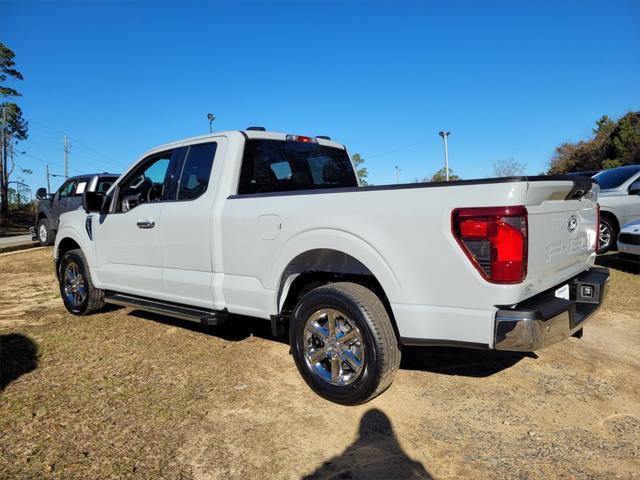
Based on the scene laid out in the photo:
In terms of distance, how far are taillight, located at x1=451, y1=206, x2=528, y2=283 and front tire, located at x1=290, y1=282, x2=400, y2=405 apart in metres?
0.77

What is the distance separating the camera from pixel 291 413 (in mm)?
3131

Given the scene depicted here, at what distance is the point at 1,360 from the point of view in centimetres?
418

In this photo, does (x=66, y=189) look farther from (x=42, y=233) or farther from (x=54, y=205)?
(x=42, y=233)

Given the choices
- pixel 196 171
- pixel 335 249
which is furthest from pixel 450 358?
pixel 196 171

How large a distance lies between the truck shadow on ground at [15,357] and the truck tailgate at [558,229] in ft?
13.0

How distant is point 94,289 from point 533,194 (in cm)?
488

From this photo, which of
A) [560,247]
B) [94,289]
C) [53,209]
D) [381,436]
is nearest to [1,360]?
[94,289]

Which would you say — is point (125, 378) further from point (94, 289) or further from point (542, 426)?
point (542, 426)

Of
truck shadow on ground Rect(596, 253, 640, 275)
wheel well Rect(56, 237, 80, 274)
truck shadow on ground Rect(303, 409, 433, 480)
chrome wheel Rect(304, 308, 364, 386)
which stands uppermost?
wheel well Rect(56, 237, 80, 274)

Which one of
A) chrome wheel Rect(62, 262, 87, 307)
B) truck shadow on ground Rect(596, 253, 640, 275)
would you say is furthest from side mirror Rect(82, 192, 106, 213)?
truck shadow on ground Rect(596, 253, 640, 275)

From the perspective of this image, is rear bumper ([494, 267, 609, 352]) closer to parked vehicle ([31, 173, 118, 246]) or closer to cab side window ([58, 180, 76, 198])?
parked vehicle ([31, 173, 118, 246])

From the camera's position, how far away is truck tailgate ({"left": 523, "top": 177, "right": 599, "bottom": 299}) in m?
2.62

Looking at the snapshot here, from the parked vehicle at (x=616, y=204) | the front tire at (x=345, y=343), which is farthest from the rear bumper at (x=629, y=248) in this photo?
the front tire at (x=345, y=343)

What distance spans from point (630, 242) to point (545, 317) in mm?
5808
